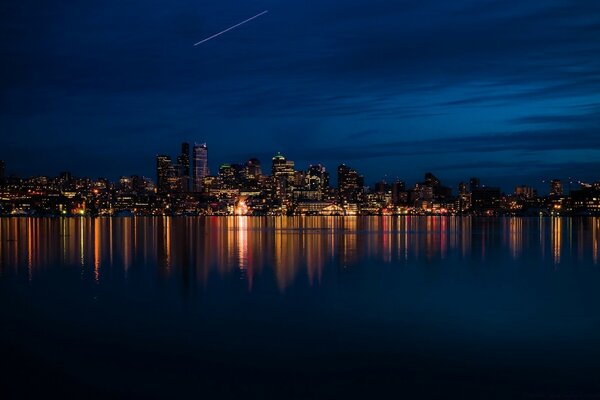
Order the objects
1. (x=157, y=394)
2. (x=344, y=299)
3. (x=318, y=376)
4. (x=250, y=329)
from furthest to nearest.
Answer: (x=344, y=299), (x=250, y=329), (x=318, y=376), (x=157, y=394)

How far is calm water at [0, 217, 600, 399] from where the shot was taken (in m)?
13.0

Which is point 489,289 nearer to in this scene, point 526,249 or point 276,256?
point 276,256

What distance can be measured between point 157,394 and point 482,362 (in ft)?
22.2

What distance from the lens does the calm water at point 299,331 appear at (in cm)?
1302

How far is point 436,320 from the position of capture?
1977 centimetres

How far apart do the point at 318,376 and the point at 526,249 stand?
39742 mm

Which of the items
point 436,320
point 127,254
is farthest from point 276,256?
point 436,320

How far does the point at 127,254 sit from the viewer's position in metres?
43.5

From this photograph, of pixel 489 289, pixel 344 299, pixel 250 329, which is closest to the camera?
pixel 250 329

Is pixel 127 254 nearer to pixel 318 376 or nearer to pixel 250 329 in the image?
pixel 250 329

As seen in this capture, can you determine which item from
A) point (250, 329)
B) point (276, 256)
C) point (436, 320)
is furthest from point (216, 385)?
point (276, 256)

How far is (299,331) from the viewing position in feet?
59.5

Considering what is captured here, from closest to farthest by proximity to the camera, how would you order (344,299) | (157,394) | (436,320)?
(157,394) < (436,320) < (344,299)

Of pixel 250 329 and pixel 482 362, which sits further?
pixel 250 329
